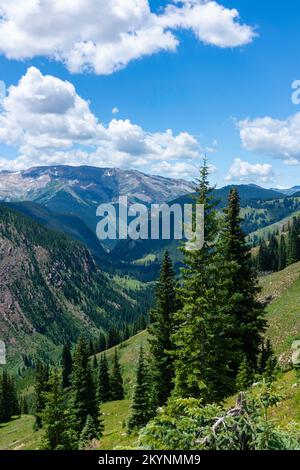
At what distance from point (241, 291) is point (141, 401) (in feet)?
53.0

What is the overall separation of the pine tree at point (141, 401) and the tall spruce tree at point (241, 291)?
10943 mm

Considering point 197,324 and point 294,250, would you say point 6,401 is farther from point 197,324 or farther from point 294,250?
point 197,324

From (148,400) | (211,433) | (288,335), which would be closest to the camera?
(211,433)

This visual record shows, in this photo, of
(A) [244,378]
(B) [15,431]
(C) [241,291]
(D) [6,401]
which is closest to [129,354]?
(D) [6,401]

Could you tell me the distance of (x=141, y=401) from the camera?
38.9 meters

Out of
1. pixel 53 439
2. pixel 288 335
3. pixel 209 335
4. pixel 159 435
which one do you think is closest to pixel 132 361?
pixel 288 335

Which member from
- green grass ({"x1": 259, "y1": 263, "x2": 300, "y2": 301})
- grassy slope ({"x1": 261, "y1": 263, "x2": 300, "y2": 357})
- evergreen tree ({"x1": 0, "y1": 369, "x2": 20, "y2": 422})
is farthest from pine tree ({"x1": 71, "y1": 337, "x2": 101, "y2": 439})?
evergreen tree ({"x1": 0, "y1": 369, "x2": 20, "y2": 422})

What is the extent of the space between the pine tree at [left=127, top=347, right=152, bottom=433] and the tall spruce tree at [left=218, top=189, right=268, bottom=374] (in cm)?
1094

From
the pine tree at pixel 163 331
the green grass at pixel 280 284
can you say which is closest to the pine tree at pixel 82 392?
the pine tree at pixel 163 331

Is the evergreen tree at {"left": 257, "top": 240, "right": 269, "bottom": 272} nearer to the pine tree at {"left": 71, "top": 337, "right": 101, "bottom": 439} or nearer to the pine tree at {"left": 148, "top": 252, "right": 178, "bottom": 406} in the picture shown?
the pine tree at {"left": 71, "top": 337, "right": 101, "bottom": 439}
